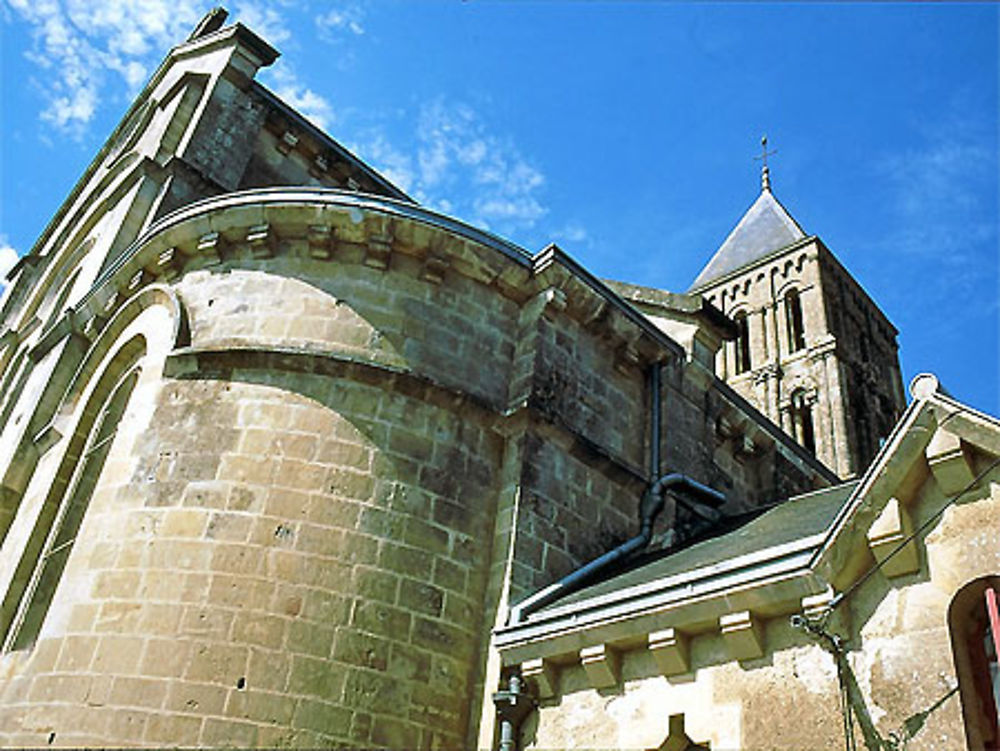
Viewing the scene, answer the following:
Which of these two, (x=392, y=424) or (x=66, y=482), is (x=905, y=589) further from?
(x=66, y=482)

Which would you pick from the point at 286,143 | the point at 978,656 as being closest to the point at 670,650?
the point at 978,656

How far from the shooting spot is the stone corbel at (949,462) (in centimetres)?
470

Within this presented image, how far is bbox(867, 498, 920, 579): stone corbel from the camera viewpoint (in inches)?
189

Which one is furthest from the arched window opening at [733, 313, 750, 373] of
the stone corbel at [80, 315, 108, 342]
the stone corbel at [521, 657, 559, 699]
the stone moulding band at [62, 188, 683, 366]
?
the stone corbel at [521, 657, 559, 699]

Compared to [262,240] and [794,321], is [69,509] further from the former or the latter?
[794,321]

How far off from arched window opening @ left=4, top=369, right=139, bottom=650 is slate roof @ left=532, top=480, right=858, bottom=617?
168 inches

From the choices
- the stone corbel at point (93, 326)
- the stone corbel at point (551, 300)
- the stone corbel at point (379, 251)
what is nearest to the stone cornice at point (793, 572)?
the stone corbel at point (551, 300)

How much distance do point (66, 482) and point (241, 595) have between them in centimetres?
325

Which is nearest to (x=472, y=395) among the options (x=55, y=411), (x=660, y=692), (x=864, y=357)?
(x=660, y=692)

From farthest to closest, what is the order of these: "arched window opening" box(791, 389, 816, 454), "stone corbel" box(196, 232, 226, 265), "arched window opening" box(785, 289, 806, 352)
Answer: "arched window opening" box(785, 289, 806, 352) → "arched window opening" box(791, 389, 816, 454) → "stone corbel" box(196, 232, 226, 265)

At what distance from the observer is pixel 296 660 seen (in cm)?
638

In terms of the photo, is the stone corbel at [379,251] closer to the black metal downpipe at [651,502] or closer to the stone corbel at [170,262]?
the stone corbel at [170,262]

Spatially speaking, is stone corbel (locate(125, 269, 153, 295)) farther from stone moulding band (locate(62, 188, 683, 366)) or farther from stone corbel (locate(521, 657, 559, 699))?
stone corbel (locate(521, 657, 559, 699))

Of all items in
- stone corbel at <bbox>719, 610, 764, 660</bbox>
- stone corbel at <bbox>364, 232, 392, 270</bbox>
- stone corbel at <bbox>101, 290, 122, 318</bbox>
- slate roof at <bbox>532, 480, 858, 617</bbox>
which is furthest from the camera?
stone corbel at <bbox>101, 290, 122, 318</bbox>
